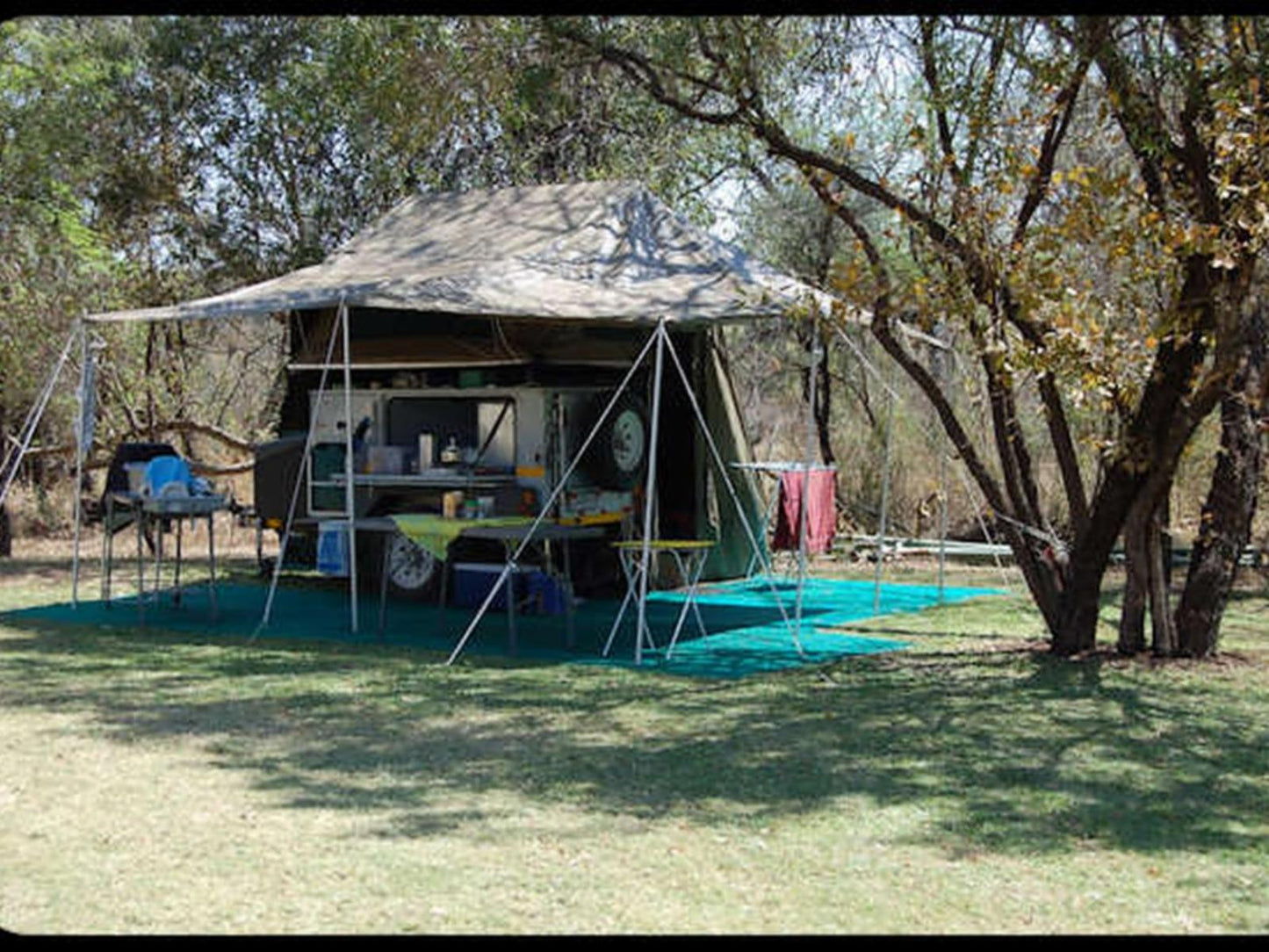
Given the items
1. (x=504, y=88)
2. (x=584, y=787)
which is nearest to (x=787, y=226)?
(x=504, y=88)

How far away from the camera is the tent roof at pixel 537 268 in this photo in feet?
29.9

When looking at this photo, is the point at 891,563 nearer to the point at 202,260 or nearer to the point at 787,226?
the point at 787,226

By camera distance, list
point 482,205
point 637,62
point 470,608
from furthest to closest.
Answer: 1. point 482,205
2. point 470,608
3. point 637,62

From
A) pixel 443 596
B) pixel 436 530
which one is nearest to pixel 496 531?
pixel 436 530

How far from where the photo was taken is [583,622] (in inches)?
398

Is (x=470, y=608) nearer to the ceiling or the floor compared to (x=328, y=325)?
nearer to the floor

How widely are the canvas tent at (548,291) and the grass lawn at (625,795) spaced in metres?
1.89

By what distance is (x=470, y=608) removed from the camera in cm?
1070

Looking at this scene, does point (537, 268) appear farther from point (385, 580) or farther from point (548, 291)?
point (385, 580)

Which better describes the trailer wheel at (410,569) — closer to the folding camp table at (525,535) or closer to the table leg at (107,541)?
the folding camp table at (525,535)

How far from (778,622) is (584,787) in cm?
457

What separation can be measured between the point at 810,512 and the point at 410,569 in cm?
288

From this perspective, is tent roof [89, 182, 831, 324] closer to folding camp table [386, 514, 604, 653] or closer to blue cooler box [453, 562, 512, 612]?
folding camp table [386, 514, 604, 653]

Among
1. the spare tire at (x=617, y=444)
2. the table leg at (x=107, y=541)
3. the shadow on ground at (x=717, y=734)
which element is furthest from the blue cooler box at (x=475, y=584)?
the table leg at (x=107, y=541)
